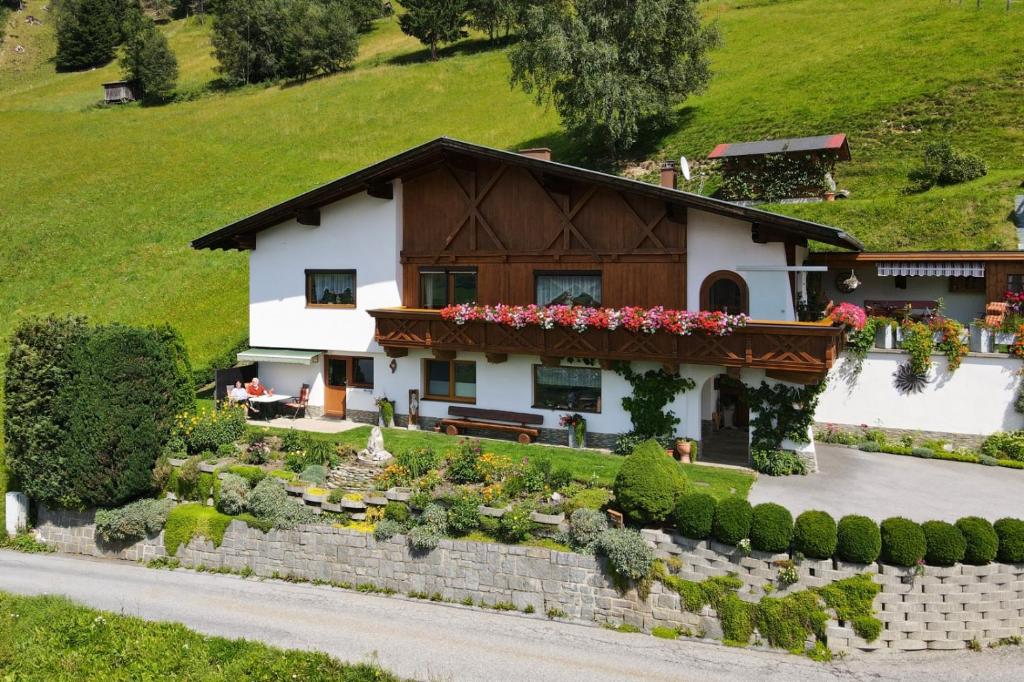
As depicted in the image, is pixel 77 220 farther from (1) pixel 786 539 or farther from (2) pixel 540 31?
(1) pixel 786 539

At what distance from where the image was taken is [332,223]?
22.0 m

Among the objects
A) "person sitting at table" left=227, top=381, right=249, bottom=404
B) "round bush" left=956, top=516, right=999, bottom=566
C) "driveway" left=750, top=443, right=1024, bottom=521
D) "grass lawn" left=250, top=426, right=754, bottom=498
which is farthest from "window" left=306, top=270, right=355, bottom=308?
"round bush" left=956, top=516, right=999, bottom=566

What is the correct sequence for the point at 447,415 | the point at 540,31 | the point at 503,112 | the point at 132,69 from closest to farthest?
1. the point at 447,415
2. the point at 540,31
3. the point at 503,112
4. the point at 132,69

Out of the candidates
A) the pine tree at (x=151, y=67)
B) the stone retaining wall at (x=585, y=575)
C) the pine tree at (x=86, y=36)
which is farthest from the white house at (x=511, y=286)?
the pine tree at (x=86, y=36)

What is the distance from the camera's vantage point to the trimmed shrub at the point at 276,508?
47.8 ft

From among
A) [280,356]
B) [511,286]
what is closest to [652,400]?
[511,286]

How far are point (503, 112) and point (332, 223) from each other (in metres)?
35.4

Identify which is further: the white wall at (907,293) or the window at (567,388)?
the white wall at (907,293)

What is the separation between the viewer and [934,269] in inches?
787

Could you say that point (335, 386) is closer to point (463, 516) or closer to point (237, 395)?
point (237, 395)

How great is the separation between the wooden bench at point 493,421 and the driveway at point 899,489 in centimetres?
620

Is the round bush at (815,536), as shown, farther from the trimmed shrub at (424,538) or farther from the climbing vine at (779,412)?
the trimmed shrub at (424,538)

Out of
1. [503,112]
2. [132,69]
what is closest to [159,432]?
[503,112]

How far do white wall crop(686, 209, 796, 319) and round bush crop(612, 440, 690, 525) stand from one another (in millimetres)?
6025
